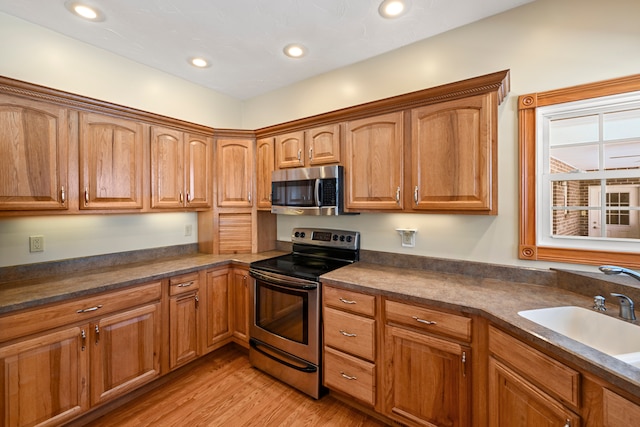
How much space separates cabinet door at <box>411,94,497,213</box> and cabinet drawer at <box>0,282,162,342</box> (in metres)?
2.14

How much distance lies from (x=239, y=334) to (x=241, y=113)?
2613 millimetres

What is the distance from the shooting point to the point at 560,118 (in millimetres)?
1712

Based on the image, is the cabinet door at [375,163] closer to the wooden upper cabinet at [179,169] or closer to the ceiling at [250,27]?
the ceiling at [250,27]

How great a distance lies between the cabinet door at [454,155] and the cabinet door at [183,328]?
205cm

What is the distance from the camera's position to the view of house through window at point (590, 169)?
1.55 m

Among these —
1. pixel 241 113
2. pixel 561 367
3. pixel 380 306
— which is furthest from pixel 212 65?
pixel 561 367

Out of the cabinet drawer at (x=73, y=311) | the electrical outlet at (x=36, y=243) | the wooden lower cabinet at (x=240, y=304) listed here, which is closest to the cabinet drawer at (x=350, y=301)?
the wooden lower cabinet at (x=240, y=304)

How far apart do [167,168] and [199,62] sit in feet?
3.39

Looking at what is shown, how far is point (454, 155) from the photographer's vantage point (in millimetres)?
1772

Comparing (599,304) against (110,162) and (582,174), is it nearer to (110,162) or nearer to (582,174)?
(582,174)

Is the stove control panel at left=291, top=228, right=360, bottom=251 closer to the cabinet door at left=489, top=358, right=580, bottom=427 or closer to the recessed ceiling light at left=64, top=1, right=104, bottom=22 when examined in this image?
the cabinet door at left=489, top=358, right=580, bottom=427

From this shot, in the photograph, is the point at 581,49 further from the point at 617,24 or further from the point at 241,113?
the point at 241,113

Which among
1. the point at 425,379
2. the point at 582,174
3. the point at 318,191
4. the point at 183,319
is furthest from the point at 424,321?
the point at 183,319

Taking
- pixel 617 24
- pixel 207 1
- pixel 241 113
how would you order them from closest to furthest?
pixel 617 24
pixel 207 1
pixel 241 113
